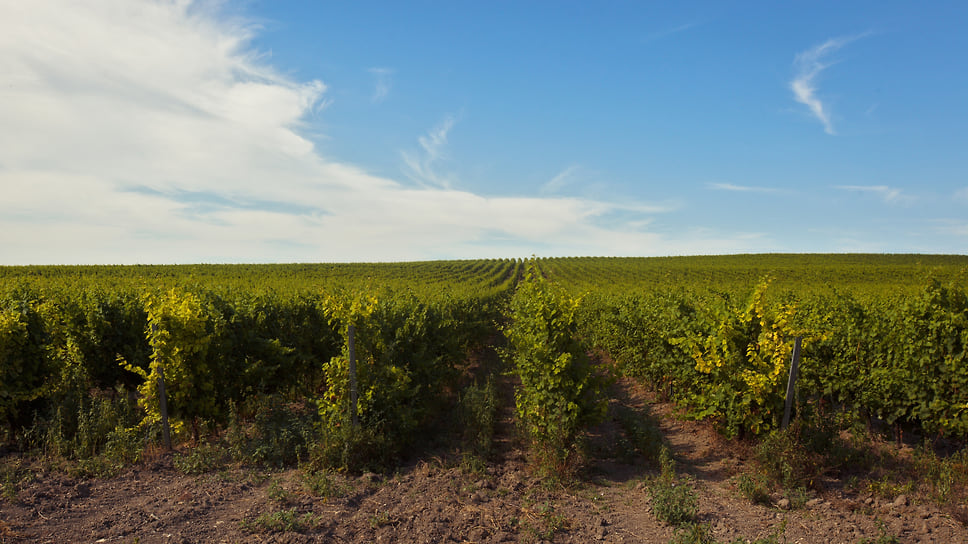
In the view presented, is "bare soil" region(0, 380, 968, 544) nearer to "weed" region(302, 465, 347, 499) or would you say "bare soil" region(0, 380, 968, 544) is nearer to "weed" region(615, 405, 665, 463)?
"weed" region(302, 465, 347, 499)

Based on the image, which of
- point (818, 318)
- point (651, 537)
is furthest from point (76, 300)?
point (818, 318)

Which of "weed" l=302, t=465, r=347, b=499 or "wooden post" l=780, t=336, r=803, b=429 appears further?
"wooden post" l=780, t=336, r=803, b=429

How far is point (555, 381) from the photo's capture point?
23.3ft

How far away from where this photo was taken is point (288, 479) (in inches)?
258

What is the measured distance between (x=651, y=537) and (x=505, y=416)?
4937mm

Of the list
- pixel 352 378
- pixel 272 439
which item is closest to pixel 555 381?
pixel 352 378

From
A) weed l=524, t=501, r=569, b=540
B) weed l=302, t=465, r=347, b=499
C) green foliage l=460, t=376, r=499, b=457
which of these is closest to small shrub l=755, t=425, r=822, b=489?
weed l=524, t=501, r=569, b=540

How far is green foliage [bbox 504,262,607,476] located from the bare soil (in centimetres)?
51

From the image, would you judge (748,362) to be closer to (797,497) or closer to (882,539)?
(797,497)

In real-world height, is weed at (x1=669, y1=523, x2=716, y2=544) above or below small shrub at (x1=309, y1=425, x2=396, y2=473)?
below

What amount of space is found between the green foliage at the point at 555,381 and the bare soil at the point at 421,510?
1.67 feet

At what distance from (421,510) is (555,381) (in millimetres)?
2559

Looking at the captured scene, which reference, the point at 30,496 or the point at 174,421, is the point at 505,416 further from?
the point at 30,496

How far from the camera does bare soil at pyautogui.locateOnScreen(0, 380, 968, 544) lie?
5090 mm
